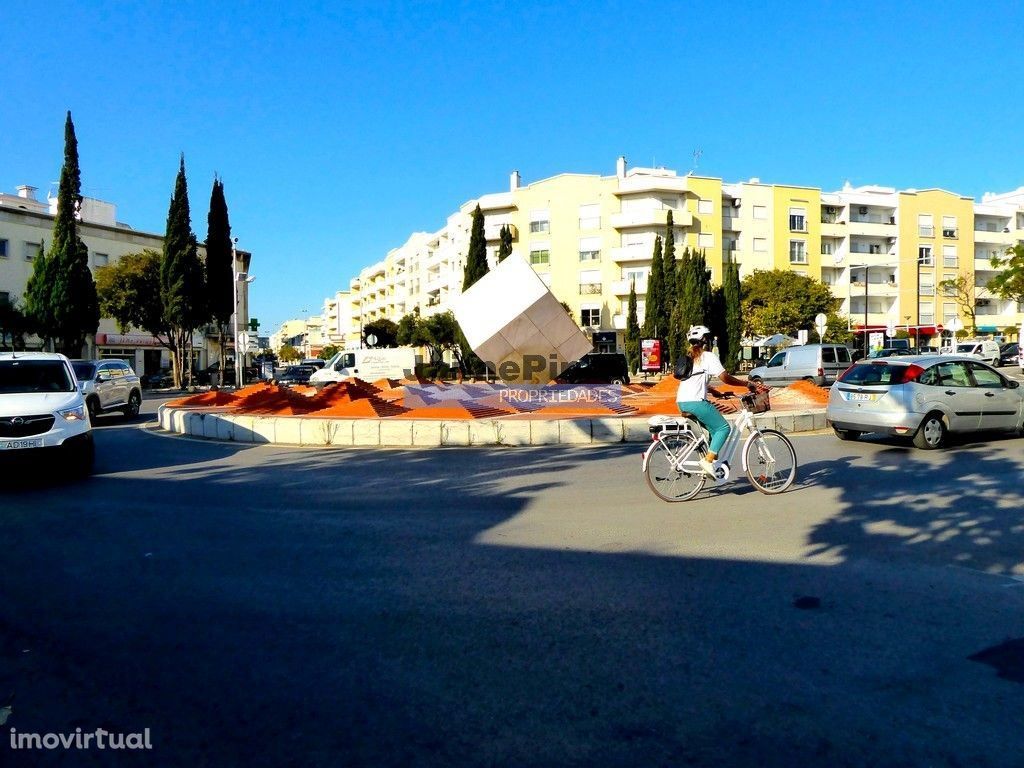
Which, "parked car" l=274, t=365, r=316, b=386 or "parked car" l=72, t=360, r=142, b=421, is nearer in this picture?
"parked car" l=72, t=360, r=142, b=421

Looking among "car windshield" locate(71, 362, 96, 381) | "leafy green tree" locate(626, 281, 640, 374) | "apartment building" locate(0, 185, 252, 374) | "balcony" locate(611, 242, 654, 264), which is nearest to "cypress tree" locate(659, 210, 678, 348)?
"leafy green tree" locate(626, 281, 640, 374)

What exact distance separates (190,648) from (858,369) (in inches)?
445

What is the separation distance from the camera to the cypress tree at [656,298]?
51.2m

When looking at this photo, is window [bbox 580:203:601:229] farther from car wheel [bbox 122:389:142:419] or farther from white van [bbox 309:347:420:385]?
car wheel [bbox 122:389:142:419]

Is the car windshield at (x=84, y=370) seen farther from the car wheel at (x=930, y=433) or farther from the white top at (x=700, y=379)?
the car wheel at (x=930, y=433)

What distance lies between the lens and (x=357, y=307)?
4948 inches

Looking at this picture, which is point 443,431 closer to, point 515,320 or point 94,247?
→ point 515,320

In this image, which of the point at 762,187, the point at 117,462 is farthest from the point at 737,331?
the point at 117,462

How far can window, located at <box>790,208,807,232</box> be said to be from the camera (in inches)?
2514

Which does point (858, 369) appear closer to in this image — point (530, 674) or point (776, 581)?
point (776, 581)

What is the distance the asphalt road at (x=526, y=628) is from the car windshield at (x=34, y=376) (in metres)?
2.73

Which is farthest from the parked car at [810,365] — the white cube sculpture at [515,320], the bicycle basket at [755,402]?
the bicycle basket at [755,402]

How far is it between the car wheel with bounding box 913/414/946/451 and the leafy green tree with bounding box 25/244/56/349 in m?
40.4

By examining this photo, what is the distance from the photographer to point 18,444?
909 centimetres
